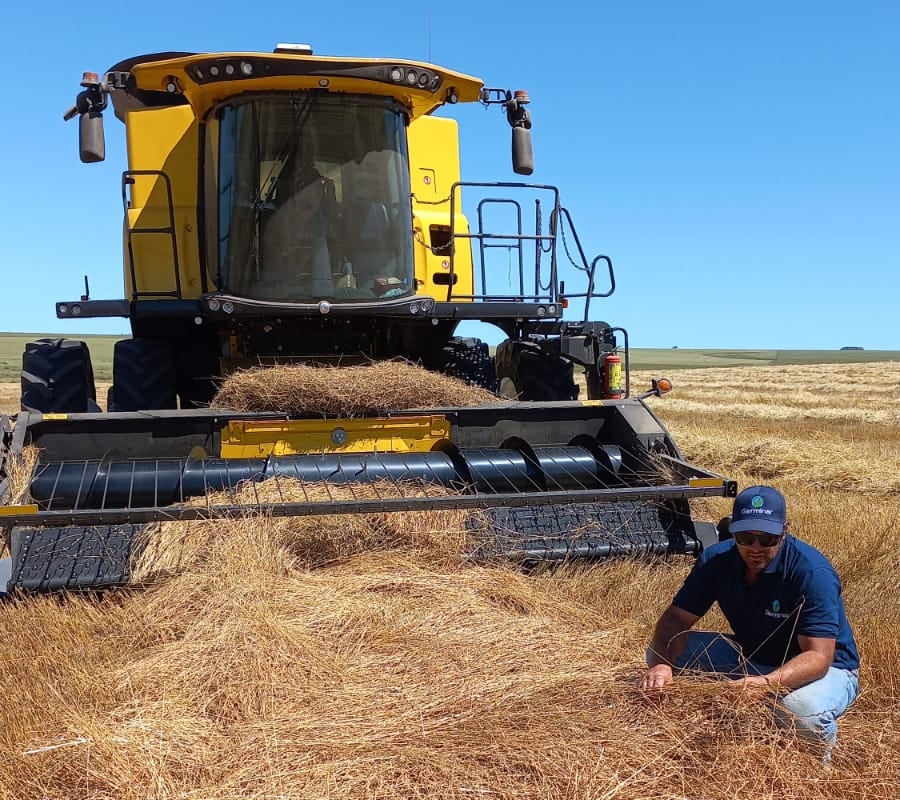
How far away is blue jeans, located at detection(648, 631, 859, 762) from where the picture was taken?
279cm

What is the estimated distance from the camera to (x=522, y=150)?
6.25 meters

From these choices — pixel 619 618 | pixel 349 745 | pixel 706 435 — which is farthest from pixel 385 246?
pixel 706 435

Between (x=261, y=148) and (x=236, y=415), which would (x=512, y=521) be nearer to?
(x=236, y=415)

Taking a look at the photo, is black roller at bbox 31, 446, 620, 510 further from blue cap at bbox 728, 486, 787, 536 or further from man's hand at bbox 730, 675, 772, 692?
man's hand at bbox 730, 675, 772, 692

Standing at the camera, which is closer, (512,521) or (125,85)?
(512,521)

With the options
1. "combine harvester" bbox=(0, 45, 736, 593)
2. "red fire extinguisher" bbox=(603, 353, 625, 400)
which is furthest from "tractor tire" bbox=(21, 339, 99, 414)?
"red fire extinguisher" bbox=(603, 353, 625, 400)

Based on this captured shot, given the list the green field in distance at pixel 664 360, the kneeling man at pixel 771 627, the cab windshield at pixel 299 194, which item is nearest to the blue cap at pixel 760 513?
the kneeling man at pixel 771 627

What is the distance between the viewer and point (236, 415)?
5316mm

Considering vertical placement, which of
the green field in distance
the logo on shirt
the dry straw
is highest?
the dry straw

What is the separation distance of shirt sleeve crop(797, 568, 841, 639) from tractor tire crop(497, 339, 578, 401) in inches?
160

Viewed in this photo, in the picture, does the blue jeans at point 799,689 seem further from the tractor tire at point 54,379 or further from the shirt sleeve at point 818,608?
the tractor tire at point 54,379

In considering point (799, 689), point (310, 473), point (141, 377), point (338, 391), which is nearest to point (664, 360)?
point (141, 377)

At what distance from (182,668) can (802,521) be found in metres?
4.16

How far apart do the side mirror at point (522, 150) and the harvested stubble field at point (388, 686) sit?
8.66 ft
